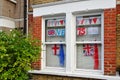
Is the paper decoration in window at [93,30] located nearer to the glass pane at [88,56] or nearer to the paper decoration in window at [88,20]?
the paper decoration in window at [88,20]

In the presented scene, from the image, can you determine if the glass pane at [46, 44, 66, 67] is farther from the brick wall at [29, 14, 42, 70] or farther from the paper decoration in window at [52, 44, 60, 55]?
the brick wall at [29, 14, 42, 70]

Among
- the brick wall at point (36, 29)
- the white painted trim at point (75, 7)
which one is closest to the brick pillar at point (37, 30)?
the brick wall at point (36, 29)

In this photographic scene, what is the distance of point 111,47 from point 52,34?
193cm

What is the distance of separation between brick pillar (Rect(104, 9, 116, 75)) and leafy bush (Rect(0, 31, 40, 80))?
196 cm

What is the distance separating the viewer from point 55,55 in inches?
274

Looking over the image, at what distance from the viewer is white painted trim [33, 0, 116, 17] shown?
595 centimetres

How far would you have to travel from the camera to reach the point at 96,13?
20.3 ft

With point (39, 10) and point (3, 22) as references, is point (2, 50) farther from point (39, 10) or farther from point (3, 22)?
point (3, 22)

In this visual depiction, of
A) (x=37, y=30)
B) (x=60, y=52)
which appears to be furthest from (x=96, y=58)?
(x=37, y=30)

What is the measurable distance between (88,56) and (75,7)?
4.55 feet

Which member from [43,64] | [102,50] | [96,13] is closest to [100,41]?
[102,50]

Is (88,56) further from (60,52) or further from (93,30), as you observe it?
(60,52)

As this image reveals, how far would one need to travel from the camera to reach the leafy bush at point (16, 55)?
631 cm

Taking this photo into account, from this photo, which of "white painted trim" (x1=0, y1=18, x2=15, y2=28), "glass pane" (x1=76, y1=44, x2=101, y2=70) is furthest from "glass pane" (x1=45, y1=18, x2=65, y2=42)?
"white painted trim" (x1=0, y1=18, x2=15, y2=28)
